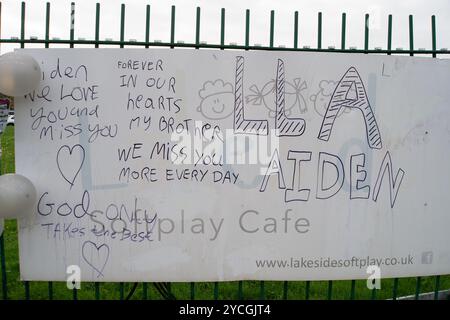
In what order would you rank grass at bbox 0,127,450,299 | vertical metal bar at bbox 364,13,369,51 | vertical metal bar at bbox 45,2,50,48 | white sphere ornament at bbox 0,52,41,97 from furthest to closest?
grass at bbox 0,127,450,299
vertical metal bar at bbox 364,13,369,51
vertical metal bar at bbox 45,2,50,48
white sphere ornament at bbox 0,52,41,97

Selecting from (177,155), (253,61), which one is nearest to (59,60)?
(177,155)

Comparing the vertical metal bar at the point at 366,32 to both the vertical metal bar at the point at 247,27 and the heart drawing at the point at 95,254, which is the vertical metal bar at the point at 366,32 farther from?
the heart drawing at the point at 95,254

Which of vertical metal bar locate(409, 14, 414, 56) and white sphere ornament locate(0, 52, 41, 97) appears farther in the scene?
vertical metal bar locate(409, 14, 414, 56)

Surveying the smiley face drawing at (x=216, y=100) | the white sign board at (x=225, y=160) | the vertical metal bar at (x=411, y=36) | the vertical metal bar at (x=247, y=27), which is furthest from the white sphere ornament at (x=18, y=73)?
the vertical metal bar at (x=411, y=36)

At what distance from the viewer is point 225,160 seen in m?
3.04

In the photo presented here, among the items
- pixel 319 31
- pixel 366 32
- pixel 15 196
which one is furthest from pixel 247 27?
pixel 15 196

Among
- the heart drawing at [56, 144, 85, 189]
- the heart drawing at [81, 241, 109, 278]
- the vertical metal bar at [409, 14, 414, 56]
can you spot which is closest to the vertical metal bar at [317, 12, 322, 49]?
the vertical metal bar at [409, 14, 414, 56]

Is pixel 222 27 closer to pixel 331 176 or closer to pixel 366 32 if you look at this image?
pixel 366 32

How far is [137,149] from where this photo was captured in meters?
3.01

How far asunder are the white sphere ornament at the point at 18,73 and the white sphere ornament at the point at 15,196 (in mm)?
618

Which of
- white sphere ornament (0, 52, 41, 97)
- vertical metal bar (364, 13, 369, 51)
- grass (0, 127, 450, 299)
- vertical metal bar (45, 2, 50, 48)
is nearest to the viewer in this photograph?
white sphere ornament (0, 52, 41, 97)

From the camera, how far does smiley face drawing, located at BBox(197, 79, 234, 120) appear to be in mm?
3006

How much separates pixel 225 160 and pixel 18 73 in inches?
62.3

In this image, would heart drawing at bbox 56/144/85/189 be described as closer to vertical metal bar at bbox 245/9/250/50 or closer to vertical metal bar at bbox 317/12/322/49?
vertical metal bar at bbox 245/9/250/50
